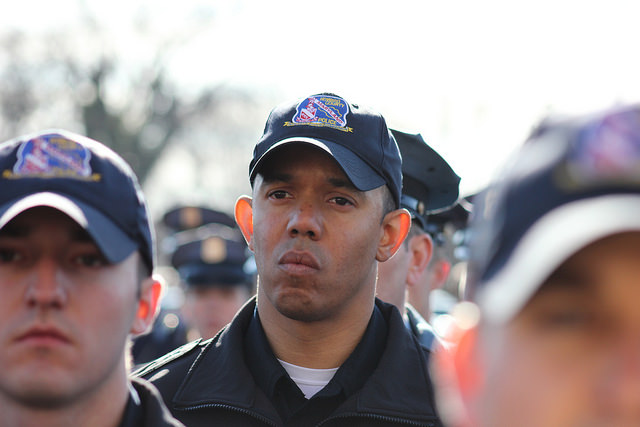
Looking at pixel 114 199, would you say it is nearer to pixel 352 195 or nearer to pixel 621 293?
pixel 352 195

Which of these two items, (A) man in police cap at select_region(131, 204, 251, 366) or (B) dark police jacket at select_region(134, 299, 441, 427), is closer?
(B) dark police jacket at select_region(134, 299, 441, 427)

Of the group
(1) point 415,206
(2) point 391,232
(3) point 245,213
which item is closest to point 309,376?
(2) point 391,232

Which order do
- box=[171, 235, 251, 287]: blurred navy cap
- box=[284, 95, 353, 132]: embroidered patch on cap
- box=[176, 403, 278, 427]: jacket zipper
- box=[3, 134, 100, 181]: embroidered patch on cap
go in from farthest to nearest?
1. box=[171, 235, 251, 287]: blurred navy cap
2. box=[284, 95, 353, 132]: embroidered patch on cap
3. box=[176, 403, 278, 427]: jacket zipper
4. box=[3, 134, 100, 181]: embroidered patch on cap

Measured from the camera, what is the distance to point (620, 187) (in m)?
1.20

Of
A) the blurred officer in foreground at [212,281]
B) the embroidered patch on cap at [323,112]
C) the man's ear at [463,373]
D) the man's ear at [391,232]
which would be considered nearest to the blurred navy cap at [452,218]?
the blurred officer in foreground at [212,281]

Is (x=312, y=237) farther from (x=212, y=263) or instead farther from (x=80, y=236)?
(x=212, y=263)

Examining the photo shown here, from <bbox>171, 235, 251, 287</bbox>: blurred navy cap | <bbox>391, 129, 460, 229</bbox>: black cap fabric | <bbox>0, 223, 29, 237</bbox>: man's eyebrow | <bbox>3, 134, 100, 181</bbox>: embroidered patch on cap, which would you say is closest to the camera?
<bbox>0, 223, 29, 237</bbox>: man's eyebrow

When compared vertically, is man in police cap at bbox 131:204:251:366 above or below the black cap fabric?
below

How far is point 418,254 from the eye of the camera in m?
4.78

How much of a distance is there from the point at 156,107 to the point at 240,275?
21.2 metres

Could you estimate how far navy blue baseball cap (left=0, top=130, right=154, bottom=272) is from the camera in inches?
84.4

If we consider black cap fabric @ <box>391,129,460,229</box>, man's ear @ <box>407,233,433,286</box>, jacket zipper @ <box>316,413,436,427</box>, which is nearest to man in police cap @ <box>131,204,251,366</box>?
man's ear @ <box>407,233,433,286</box>

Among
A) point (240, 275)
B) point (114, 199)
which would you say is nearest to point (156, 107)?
point (240, 275)

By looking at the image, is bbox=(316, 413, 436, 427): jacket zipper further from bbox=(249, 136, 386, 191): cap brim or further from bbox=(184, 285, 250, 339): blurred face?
bbox=(184, 285, 250, 339): blurred face
